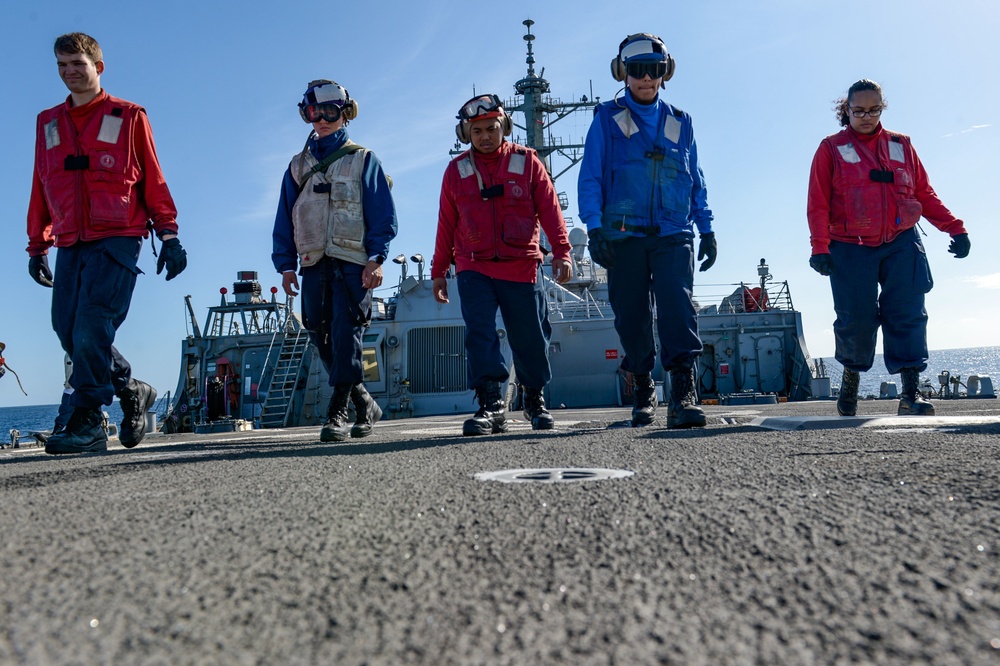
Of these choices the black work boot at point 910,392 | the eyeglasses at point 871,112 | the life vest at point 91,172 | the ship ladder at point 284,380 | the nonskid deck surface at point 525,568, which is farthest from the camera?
the ship ladder at point 284,380

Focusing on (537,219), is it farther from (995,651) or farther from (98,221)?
(995,651)

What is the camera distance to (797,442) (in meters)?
2.66

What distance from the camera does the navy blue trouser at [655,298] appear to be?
426 centimetres

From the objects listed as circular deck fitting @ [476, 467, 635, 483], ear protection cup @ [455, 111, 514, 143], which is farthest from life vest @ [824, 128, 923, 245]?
circular deck fitting @ [476, 467, 635, 483]

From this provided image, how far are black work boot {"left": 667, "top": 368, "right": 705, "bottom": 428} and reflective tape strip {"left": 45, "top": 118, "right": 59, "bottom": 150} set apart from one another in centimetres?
328

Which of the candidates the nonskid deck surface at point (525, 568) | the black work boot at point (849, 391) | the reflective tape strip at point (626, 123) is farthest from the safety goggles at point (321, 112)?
the black work boot at point (849, 391)

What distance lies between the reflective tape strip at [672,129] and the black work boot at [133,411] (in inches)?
126

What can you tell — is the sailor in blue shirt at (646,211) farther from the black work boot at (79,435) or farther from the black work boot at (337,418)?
the black work boot at (79,435)

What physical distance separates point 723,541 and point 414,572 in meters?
0.45

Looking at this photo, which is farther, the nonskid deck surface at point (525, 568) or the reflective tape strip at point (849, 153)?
A: the reflective tape strip at point (849, 153)

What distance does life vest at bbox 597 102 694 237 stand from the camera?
4379 mm

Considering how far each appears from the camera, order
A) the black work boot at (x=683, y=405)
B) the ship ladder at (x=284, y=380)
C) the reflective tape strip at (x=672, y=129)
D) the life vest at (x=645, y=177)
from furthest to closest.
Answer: the ship ladder at (x=284, y=380)
the reflective tape strip at (x=672, y=129)
the life vest at (x=645, y=177)
the black work boot at (x=683, y=405)

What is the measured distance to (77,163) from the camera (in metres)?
3.93

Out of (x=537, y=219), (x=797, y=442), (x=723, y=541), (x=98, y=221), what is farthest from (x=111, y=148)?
(x=723, y=541)
